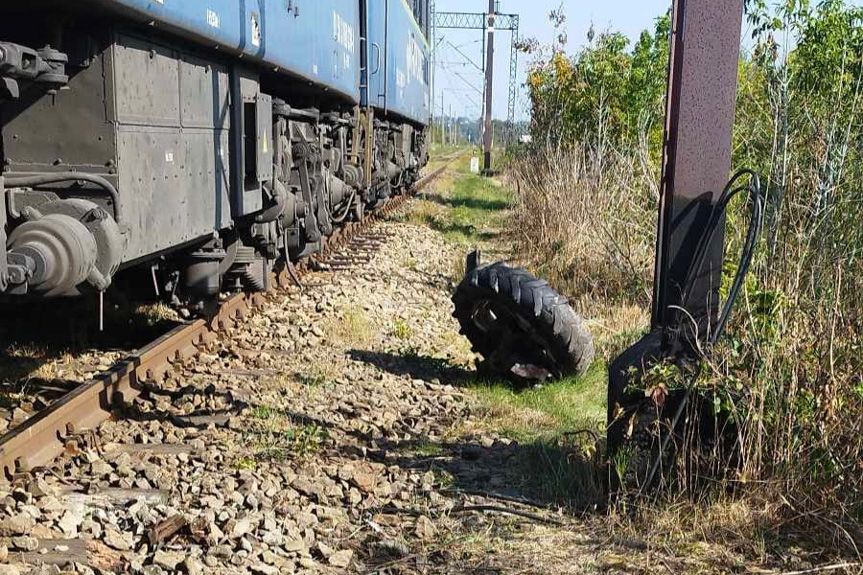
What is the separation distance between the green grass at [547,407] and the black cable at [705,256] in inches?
47.7

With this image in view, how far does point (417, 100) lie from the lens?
72.7 feet

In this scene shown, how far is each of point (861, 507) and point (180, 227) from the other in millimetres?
3795

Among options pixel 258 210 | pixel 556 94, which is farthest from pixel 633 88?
pixel 258 210

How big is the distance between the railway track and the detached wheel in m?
1.89

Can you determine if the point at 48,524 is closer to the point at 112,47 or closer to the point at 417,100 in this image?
the point at 112,47

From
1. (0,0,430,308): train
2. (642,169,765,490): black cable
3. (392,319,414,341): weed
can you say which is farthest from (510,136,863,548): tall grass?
(392,319,414,341): weed

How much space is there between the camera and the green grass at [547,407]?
5.39 meters

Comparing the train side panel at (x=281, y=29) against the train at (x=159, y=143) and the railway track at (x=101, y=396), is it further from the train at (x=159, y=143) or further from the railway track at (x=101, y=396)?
the railway track at (x=101, y=396)

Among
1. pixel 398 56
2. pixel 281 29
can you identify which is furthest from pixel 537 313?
pixel 398 56

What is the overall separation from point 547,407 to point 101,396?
99.9 inches

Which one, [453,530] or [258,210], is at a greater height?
[258,210]

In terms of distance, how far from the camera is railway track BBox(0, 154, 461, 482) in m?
4.34

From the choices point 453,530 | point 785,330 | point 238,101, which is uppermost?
point 238,101

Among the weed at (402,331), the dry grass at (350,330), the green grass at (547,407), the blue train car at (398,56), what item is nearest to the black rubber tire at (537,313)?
the green grass at (547,407)
